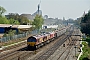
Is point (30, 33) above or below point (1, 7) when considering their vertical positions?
below

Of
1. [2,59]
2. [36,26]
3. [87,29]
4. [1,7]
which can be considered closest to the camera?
[2,59]

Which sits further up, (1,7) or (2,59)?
(1,7)

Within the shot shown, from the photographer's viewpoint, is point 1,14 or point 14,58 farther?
point 1,14

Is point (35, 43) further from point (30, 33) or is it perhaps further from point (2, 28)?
point (30, 33)

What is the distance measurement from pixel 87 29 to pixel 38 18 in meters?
44.7

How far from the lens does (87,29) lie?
80125 mm

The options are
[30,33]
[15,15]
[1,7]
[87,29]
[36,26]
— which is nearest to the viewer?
[87,29]

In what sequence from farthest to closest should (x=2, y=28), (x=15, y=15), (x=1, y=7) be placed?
1. (x=15, y=15)
2. (x=1, y=7)
3. (x=2, y=28)

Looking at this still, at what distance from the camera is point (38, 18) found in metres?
120

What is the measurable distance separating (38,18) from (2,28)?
34155 mm

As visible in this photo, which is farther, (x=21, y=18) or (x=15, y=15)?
(x=15, y=15)

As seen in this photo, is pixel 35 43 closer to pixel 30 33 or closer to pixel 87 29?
pixel 87 29

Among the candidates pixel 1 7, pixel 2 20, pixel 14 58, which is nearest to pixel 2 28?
pixel 2 20

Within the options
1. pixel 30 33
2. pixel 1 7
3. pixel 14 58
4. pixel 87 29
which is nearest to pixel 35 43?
pixel 14 58
